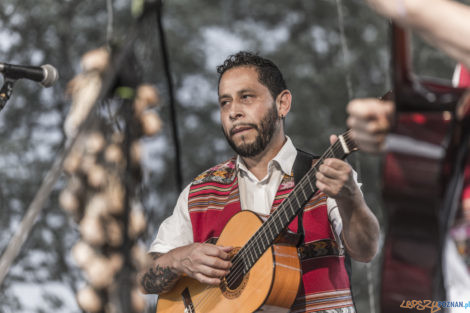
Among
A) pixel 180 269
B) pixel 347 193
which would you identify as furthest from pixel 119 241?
pixel 180 269

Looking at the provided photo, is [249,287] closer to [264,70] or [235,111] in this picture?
[235,111]

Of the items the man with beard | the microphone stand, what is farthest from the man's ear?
the microphone stand

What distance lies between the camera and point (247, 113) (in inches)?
99.4

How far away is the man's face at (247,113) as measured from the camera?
8.26 feet

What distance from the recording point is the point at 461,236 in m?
1.19

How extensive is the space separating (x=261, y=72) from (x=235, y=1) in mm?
4465

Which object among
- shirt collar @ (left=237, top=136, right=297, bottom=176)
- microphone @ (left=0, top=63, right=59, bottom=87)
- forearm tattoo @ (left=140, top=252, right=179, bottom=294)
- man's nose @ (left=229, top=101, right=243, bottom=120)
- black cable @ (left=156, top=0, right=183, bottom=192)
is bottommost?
forearm tattoo @ (left=140, top=252, right=179, bottom=294)

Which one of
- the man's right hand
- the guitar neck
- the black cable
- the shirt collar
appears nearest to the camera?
the black cable

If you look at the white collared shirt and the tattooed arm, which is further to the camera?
the white collared shirt

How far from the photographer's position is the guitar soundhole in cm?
221

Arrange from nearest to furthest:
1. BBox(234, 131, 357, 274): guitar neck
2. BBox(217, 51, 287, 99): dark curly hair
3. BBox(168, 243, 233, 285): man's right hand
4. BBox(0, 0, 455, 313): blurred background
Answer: BBox(234, 131, 357, 274): guitar neck → BBox(168, 243, 233, 285): man's right hand → BBox(217, 51, 287, 99): dark curly hair → BBox(0, 0, 455, 313): blurred background

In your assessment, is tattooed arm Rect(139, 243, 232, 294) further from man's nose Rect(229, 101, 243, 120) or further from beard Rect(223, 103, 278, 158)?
man's nose Rect(229, 101, 243, 120)

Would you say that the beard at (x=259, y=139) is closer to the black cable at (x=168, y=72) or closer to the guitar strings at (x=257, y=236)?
the guitar strings at (x=257, y=236)

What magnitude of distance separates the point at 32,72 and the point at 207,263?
954 millimetres
